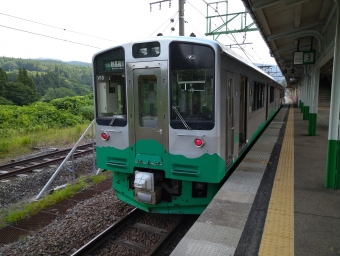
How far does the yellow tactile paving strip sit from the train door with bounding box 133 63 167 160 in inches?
70.0

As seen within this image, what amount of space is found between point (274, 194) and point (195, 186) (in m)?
1.22

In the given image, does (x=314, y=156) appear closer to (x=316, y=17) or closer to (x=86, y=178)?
(x=316, y=17)

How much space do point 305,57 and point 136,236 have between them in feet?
28.4

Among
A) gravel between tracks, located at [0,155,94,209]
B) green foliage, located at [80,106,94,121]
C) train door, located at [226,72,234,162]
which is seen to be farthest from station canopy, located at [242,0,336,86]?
green foliage, located at [80,106,94,121]

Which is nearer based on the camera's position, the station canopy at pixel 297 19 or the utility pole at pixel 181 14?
the station canopy at pixel 297 19

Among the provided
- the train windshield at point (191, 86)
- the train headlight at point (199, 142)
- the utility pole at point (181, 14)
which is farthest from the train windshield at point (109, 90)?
the utility pole at point (181, 14)

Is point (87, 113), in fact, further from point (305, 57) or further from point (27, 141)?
point (305, 57)

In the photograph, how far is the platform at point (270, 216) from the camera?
2.97m

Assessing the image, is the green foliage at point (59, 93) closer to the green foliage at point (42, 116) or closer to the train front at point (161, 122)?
the green foliage at point (42, 116)

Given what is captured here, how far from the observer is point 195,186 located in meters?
4.52

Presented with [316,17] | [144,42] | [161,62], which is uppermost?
[316,17]

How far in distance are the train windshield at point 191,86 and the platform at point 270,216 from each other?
1224 millimetres

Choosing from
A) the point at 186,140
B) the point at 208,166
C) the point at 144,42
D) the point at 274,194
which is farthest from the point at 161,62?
the point at 274,194

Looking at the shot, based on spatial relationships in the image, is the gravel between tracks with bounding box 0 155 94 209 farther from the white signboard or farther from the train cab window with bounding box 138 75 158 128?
the white signboard
